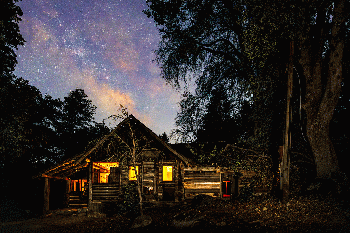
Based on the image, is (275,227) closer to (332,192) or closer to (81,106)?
(332,192)

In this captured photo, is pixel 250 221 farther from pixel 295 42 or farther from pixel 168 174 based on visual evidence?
pixel 168 174

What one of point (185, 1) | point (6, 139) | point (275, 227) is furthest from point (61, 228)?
point (185, 1)

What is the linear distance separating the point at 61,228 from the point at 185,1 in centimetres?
1551

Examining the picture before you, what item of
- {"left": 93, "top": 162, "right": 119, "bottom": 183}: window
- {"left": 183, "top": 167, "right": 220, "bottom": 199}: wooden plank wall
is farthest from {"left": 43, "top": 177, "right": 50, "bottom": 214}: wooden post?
{"left": 183, "top": 167, "right": 220, "bottom": 199}: wooden plank wall

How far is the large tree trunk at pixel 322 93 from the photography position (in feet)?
43.5

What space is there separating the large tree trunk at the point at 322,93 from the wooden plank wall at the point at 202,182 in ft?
33.0

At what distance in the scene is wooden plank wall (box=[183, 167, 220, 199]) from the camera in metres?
22.1

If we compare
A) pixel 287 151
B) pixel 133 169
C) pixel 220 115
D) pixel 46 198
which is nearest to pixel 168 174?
pixel 133 169

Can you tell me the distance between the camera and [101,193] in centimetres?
1909

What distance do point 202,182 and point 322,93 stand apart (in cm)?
1179

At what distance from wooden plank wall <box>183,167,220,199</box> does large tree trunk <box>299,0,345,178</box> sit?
1005 centimetres

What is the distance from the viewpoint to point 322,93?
14.3 m

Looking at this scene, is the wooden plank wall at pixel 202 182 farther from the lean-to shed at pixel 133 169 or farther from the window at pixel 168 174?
the window at pixel 168 174

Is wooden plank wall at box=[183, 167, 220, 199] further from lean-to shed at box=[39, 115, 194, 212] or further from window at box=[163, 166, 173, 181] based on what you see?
window at box=[163, 166, 173, 181]
